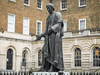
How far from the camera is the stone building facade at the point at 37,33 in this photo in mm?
26703

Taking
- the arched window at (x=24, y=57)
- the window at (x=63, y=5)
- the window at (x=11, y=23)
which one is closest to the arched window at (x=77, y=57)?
the arched window at (x=24, y=57)

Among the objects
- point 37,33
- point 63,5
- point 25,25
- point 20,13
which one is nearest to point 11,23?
point 20,13

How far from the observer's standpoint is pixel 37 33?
109 ft

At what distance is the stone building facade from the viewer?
1051 inches

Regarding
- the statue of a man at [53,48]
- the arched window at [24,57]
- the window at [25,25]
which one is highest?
the window at [25,25]

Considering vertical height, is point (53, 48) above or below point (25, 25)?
below

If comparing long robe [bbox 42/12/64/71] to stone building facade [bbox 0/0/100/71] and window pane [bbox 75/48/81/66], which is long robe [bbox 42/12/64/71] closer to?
stone building facade [bbox 0/0/100/71]

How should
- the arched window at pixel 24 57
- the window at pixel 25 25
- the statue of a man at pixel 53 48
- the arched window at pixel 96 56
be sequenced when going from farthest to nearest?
1. the window at pixel 25 25
2. the arched window at pixel 24 57
3. the arched window at pixel 96 56
4. the statue of a man at pixel 53 48

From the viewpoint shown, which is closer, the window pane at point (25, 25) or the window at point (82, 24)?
the window at point (82, 24)

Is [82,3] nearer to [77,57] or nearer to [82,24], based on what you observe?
[82,24]

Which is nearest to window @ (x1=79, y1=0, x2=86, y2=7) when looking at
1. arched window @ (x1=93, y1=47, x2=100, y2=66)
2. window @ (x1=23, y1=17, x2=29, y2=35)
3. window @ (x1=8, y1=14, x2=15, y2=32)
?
arched window @ (x1=93, y1=47, x2=100, y2=66)

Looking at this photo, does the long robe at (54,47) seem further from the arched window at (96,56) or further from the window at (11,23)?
the window at (11,23)

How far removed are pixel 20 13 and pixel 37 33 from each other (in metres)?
4.46

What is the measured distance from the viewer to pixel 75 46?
27844 mm
